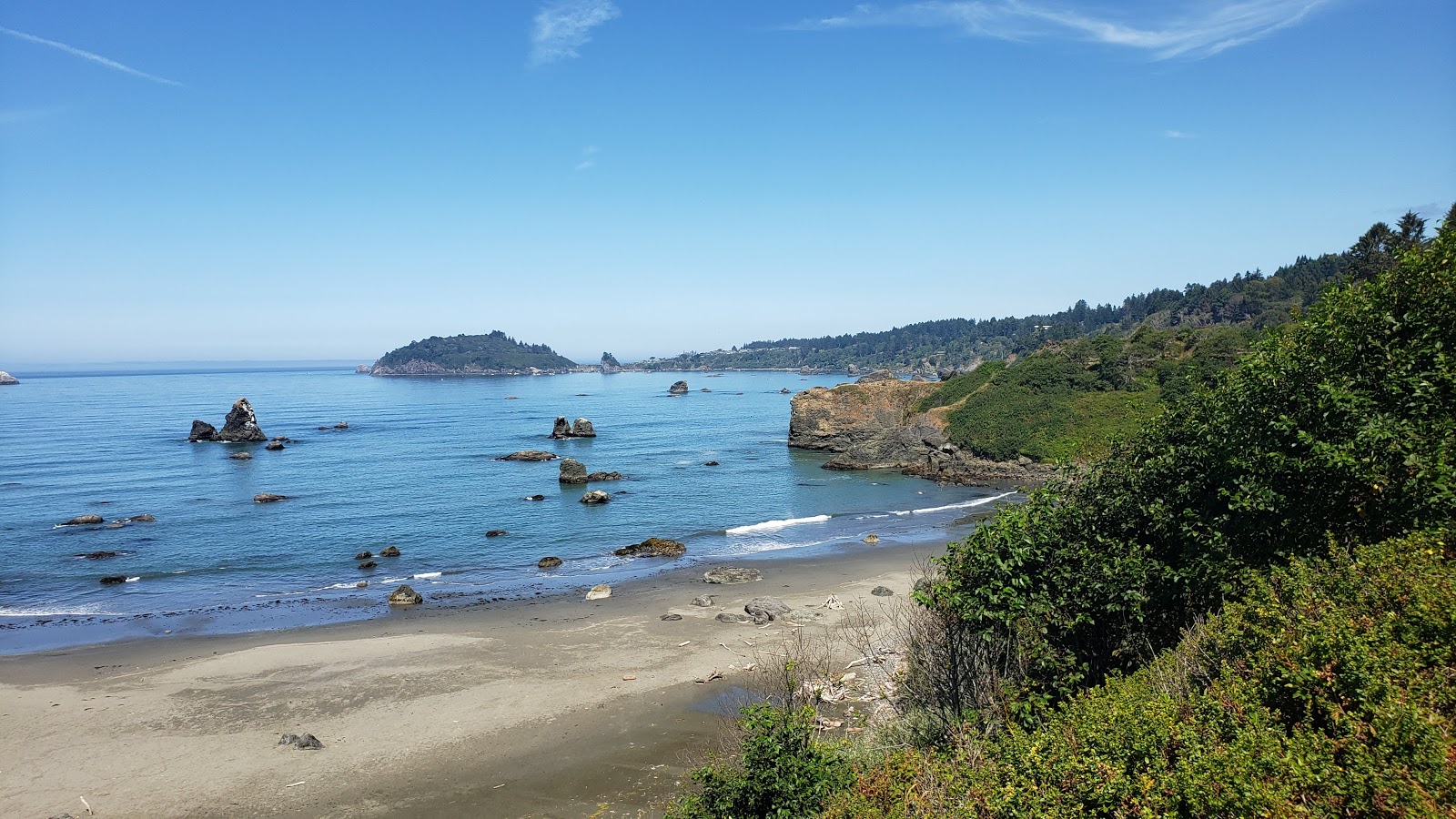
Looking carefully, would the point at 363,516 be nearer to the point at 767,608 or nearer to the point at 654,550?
the point at 654,550

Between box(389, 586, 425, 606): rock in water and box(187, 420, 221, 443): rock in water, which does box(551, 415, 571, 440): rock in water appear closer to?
box(187, 420, 221, 443): rock in water

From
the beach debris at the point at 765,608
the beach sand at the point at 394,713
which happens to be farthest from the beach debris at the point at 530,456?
the beach debris at the point at 765,608

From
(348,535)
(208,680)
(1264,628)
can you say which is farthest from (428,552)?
(1264,628)

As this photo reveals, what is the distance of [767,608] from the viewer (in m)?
31.7

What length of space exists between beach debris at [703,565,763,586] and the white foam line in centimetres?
1113

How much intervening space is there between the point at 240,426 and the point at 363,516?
52578mm

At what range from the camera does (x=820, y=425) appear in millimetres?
88375

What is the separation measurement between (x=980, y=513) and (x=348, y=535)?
41304mm

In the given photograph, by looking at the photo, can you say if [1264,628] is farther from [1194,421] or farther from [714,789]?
[714,789]

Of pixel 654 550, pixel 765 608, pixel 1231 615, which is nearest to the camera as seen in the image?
pixel 1231 615

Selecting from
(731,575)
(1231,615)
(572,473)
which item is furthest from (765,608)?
(572,473)

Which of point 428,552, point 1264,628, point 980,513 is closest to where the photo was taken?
point 1264,628

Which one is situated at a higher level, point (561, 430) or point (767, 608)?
point (561, 430)

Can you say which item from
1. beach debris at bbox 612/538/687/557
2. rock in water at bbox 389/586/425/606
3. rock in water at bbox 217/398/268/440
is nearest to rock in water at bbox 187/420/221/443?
rock in water at bbox 217/398/268/440
